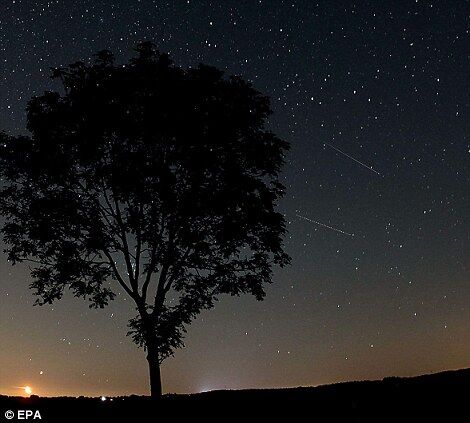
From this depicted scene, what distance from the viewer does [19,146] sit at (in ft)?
83.3

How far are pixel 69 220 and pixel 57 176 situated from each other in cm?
197

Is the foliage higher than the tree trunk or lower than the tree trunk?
higher

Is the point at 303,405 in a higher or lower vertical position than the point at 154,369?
lower

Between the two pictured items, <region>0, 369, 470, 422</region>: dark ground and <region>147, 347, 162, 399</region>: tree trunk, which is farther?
<region>147, 347, 162, 399</region>: tree trunk

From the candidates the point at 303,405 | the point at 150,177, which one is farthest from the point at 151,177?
the point at 303,405

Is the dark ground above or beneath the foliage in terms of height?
beneath

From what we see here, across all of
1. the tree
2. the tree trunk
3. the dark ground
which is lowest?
the dark ground

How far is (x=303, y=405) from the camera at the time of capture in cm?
1399

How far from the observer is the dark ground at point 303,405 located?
462 inches

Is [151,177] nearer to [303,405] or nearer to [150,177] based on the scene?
[150,177]

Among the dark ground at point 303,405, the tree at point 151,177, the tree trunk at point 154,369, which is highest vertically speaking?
the tree at point 151,177

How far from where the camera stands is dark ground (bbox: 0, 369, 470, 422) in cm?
1173

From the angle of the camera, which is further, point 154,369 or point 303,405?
point 154,369

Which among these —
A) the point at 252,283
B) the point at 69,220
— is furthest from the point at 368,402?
the point at 69,220
